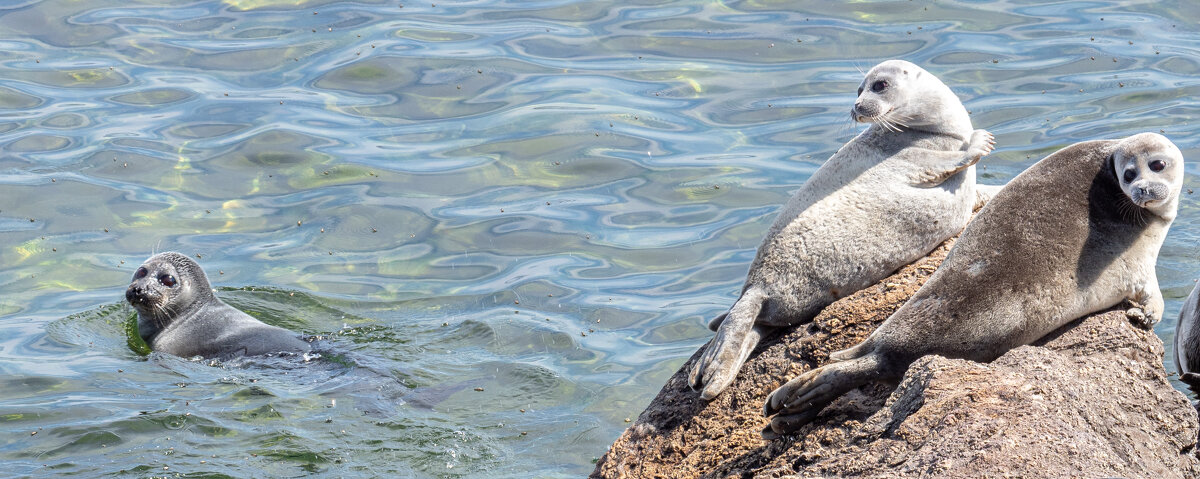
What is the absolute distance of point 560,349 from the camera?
8.31 meters

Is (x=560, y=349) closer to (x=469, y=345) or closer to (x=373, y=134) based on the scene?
(x=469, y=345)

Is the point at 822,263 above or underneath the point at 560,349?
above

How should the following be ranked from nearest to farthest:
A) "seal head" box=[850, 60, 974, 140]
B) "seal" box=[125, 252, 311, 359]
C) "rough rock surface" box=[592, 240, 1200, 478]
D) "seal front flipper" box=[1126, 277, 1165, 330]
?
"rough rock surface" box=[592, 240, 1200, 478] < "seal front flipper" box=[1126, 277, 1165, 330] < "seal head" box=[850, 60, 974, 140] < "seal" box=[125, 252, 311, 359]

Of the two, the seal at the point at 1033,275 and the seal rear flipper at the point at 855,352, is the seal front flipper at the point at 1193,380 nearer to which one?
the seal at the point at 1033,275

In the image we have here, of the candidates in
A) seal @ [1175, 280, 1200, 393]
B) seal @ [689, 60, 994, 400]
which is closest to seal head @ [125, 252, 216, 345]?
seal @ [689, 60, 994, 400]

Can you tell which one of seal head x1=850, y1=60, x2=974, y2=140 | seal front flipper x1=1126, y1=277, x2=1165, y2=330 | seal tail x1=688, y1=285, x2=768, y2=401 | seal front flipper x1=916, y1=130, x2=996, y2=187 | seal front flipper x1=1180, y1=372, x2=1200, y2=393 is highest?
seal head x1=850, y1=60, x2=974, y2=140

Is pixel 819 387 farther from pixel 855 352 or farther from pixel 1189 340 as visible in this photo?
pixel 1189 340

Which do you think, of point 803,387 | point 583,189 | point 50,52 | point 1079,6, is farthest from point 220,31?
point 803,387

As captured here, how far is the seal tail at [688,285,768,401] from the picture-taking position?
4629 millimetres

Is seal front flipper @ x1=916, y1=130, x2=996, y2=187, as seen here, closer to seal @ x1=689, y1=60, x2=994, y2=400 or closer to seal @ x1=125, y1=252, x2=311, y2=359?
seal @ x1=689, y1=60, x2=994, y2=400

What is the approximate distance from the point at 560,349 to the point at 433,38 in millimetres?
6497

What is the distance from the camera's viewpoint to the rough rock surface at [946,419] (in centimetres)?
341

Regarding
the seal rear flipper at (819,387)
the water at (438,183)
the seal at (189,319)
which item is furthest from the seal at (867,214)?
the seal at (189,319)

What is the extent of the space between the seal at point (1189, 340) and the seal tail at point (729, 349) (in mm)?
1678
